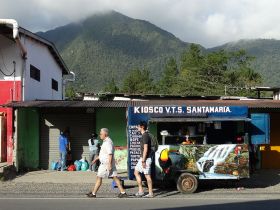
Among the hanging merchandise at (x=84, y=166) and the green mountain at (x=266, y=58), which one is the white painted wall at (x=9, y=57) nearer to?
the hanging merchandise at (x=84, y=166)

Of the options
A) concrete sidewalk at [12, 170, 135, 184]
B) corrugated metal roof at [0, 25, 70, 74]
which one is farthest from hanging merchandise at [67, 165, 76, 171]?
corrugated metal roof at [0, 25, 70, 74]

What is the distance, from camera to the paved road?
10180mm

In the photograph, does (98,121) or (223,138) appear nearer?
(223,138)

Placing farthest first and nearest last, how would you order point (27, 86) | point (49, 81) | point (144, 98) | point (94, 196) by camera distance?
point (49, 81) → point (144, 98) → point (27, 86) → point (94, 196)

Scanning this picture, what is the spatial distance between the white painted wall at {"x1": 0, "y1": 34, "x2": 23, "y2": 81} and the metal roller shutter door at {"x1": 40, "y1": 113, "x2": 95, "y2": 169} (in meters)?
2.13

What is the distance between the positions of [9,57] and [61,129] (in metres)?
3.45

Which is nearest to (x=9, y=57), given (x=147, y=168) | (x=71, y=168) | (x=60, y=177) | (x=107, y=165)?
(x=71, y=168)

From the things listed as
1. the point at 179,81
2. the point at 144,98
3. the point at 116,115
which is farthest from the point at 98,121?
the point at 179,81

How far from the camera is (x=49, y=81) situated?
993 inches

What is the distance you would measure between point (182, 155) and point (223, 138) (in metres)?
2.38

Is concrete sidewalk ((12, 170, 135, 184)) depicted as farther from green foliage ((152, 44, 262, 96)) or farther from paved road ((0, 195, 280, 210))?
green foliage ((152, 44, 262, 96))

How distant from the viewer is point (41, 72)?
23.1 metres

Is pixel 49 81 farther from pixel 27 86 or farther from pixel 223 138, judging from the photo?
pixel 223 138


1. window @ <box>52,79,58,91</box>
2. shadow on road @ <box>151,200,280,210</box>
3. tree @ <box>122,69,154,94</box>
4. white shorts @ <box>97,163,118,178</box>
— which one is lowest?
shadow on road @ <box>151,200,280,210</box>
